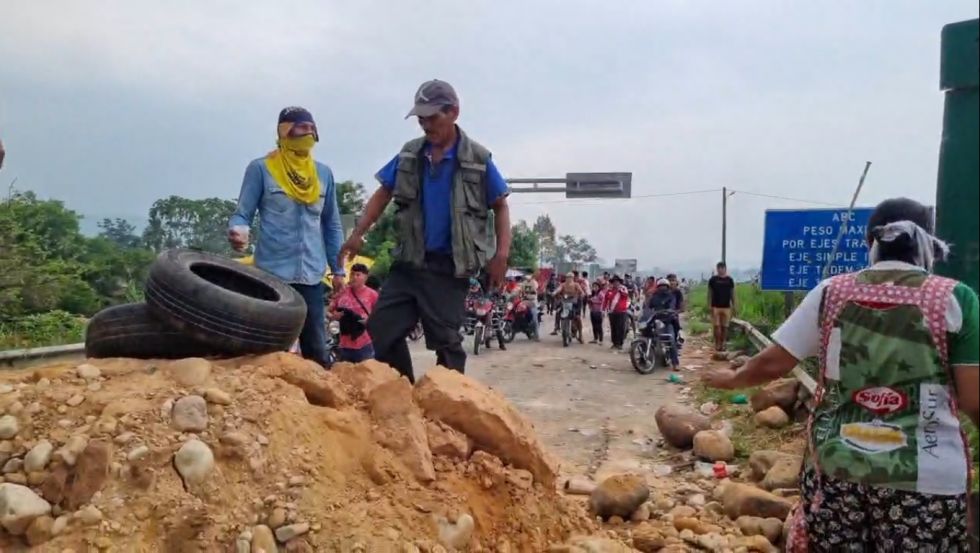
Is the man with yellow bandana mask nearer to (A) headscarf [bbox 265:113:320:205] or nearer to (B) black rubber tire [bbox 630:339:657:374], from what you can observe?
(A) headscarf [bbox 265:113:320:205]

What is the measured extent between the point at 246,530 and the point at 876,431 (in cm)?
200

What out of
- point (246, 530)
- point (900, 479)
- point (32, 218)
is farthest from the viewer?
point (32, 218)

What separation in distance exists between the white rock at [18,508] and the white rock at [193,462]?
0.43 meters

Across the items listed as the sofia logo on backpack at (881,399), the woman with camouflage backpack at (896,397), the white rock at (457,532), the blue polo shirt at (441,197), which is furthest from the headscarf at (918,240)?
the blue polo shirt at (441,197)

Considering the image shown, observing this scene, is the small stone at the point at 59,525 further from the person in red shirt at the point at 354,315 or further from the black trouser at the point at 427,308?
the person in red shirt at the point at 354,315

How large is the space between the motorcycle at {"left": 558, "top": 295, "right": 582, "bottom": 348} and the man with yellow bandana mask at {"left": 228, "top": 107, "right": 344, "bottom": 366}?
11.9 metres

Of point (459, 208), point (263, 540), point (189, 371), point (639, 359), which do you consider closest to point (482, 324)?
point (639, 359)

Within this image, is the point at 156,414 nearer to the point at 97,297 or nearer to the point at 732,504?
the point at 732,504

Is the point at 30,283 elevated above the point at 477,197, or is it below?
below

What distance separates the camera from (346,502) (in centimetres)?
282

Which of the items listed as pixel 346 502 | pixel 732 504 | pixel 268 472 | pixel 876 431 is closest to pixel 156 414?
pixel 268 472

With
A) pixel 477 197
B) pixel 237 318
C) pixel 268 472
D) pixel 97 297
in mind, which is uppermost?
pixel 477 197

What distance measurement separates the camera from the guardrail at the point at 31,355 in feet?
25.8

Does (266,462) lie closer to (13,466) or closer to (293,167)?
(13,466)
